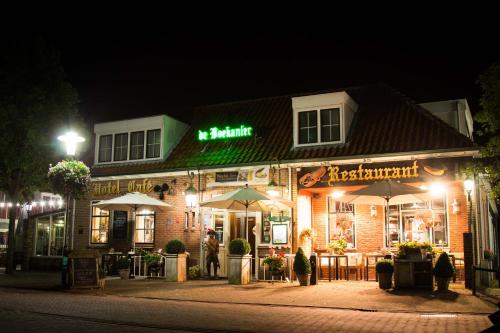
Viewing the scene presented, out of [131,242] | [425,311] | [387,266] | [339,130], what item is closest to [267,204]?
[339,130]

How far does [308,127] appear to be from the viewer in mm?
18641

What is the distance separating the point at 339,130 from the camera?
59.8 ft

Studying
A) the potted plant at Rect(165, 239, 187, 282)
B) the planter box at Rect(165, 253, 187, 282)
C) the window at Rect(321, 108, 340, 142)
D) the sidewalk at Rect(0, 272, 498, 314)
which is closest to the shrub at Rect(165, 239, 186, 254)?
the potted plant at Rect(165, 239, 187, 282)

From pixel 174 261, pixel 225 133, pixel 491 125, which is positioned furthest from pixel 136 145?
pixel 491 125

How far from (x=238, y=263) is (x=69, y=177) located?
19.5ft

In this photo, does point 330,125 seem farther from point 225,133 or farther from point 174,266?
point 174,266

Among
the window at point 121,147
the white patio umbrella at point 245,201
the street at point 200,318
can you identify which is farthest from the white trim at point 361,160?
the street at point 200,318

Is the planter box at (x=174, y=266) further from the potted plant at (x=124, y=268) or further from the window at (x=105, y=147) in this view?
the window at (x=105, y=147)

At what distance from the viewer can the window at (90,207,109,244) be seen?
2175 cm

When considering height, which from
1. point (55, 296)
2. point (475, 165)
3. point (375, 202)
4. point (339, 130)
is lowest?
point (55, 296)

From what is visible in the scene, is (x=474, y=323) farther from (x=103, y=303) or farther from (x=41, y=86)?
(x=41, y=86)

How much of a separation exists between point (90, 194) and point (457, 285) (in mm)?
14619

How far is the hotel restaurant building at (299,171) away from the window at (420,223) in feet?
0.11

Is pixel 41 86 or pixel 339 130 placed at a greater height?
pixel 41 86
